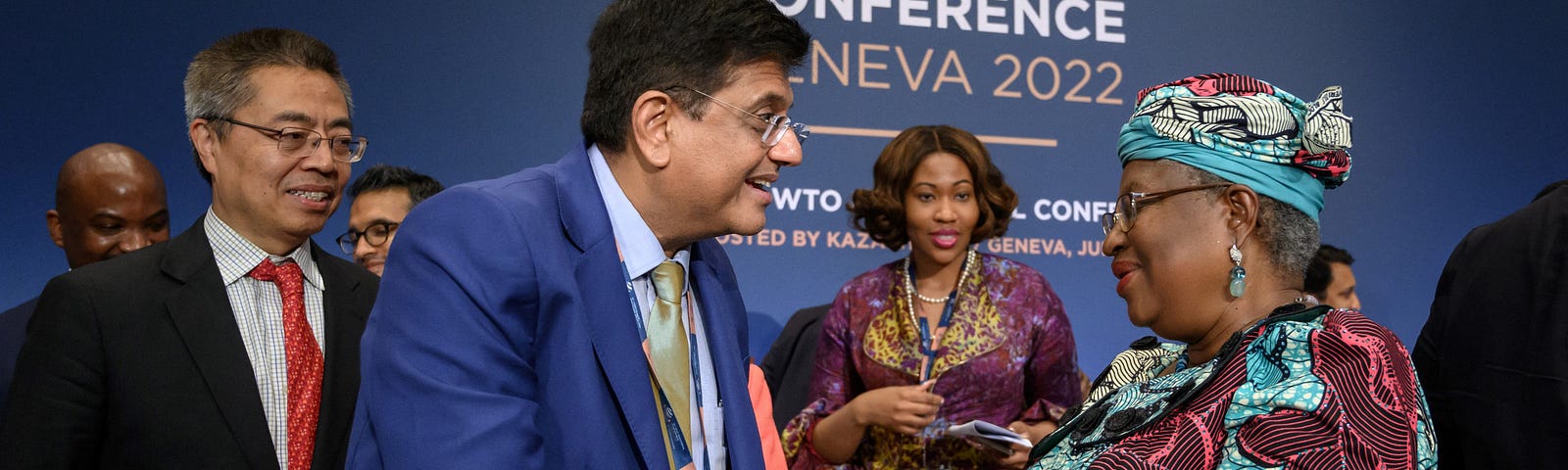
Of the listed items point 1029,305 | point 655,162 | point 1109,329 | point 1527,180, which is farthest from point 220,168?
point 1527,180

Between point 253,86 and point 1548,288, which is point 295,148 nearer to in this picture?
point 253,86

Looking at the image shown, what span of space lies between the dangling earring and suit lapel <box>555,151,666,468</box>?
0.85 m

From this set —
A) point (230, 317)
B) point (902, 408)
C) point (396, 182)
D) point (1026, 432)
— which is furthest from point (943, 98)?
point (230, 317)

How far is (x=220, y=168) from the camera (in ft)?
7.27

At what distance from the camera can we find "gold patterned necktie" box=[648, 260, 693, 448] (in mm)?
1550

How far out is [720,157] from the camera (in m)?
1.63

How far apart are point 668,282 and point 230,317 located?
3.01 feet

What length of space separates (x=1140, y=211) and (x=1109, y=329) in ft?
9.76

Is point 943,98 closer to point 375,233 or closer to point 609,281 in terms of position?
point 375,233

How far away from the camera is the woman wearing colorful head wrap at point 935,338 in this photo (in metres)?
3.08

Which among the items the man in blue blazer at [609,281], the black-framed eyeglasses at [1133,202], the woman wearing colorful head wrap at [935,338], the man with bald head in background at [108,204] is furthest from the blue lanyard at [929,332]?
the man with bald head in background at [108,204]

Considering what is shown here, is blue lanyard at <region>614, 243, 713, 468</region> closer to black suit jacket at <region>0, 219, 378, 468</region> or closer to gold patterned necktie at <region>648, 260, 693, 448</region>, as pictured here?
gold patterned necktie at <region>648, 260, 693, 448</region>

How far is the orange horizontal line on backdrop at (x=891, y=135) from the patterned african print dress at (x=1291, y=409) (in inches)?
110

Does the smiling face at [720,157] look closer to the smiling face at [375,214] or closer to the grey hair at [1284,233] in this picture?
the grey hair at [1284,233]
